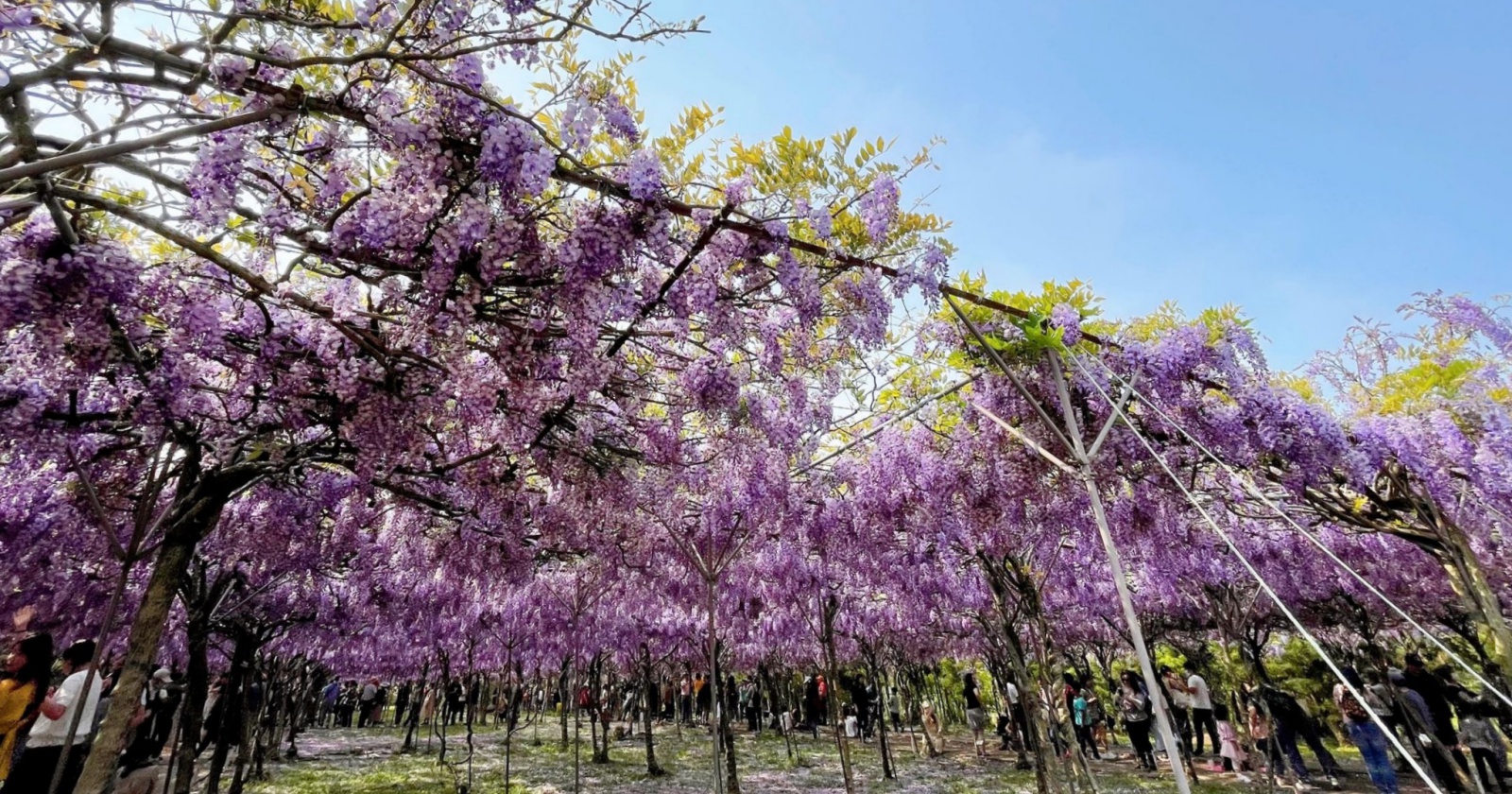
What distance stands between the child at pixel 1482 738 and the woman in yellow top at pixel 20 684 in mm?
18640

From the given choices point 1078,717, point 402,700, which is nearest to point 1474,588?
point 1078,717

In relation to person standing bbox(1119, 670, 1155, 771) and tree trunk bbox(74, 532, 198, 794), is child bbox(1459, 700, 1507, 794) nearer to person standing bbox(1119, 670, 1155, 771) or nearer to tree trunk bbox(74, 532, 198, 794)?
person standing bbox(1119, 670, 1155, 771)

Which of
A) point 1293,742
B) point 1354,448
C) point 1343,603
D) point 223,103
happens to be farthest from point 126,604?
point 1343,603

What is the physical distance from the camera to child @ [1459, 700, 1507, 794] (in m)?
10.9

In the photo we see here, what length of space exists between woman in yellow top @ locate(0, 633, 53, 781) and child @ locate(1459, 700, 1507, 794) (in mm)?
18640

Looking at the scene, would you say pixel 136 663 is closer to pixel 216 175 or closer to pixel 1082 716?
pixel 216 175

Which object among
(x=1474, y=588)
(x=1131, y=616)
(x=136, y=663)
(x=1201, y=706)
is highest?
(x=1474, y=588)

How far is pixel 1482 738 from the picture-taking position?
1088 cm

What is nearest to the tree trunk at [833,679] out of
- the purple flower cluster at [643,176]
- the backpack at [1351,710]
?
the backpack at [1351,710]

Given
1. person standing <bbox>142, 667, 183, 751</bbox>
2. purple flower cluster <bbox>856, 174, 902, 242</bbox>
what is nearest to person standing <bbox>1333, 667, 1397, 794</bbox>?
purple flower cluster <bbox>856, 174, 902, 242</bbox>

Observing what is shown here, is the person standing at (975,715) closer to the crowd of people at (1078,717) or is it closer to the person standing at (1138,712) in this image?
the crowd of people at (1078,717)

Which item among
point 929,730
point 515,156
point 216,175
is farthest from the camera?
point 929,730

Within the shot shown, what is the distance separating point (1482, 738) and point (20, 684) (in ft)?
62.5

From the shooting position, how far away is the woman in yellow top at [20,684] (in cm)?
508
